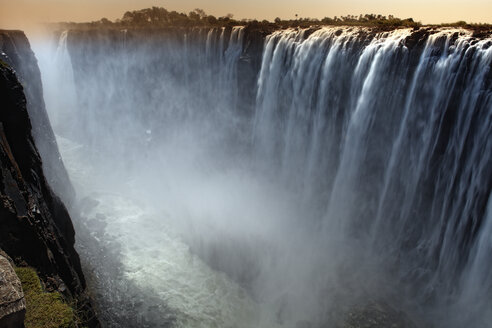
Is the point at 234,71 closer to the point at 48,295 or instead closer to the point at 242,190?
the point at 242,190

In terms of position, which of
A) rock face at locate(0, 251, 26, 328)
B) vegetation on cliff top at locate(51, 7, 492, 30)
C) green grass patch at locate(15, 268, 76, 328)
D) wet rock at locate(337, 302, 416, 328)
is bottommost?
wet rock at locate(337, 302, 416, 328)

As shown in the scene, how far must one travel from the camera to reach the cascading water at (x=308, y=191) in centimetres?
1047

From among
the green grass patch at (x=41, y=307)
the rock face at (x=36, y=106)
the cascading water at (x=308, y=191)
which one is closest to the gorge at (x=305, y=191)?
the cascading water at (x=308, y=191)

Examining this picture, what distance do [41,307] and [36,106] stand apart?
49.6ft

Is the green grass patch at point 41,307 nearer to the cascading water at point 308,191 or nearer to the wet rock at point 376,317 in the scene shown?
the cascading water at point 308,191

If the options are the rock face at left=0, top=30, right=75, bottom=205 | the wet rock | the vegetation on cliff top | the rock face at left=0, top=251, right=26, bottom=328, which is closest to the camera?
the rock face at left=0, top=251, right=26, bottom=328

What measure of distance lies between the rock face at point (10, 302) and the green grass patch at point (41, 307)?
78 centimetres

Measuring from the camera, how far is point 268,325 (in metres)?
12.0

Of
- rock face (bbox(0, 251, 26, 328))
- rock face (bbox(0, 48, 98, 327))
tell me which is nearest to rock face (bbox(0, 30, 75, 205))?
rock face (bbox(0, 48, 98, 327))

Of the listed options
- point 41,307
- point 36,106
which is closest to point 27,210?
point 41,307

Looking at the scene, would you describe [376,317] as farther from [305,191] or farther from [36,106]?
[36,106]

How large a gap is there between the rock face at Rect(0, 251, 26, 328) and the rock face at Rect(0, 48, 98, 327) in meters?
1.72

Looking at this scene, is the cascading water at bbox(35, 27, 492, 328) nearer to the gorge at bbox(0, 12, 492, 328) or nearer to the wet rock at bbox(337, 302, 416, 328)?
the gorge at bbox(0, 12, 492, 328)

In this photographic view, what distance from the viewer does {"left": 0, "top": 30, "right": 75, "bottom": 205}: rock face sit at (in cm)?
1591
